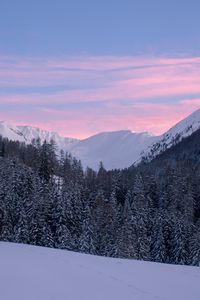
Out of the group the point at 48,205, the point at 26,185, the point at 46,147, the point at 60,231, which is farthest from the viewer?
the point at 46,147

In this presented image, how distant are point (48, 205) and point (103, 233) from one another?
7.72 metres

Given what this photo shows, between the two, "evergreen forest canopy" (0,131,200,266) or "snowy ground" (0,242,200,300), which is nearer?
"snowy ground" (0,242,200,300)

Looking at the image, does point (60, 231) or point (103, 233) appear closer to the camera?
point (60, 231)

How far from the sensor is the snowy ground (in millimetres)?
12969

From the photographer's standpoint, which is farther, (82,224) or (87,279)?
(82,224)

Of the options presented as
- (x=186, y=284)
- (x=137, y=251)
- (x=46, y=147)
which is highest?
(x=46, y=147)

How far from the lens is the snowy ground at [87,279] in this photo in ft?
42.5

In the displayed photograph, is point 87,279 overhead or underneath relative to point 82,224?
overhead

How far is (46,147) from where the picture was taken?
65812 millimetres

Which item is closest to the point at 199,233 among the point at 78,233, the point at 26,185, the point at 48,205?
the point at 78,233

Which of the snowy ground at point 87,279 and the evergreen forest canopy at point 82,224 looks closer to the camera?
the snowy ground at point 87,279

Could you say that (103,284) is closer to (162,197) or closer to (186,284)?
(186,284)

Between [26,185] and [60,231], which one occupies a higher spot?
[26,185]

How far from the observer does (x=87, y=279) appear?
49.8ft
